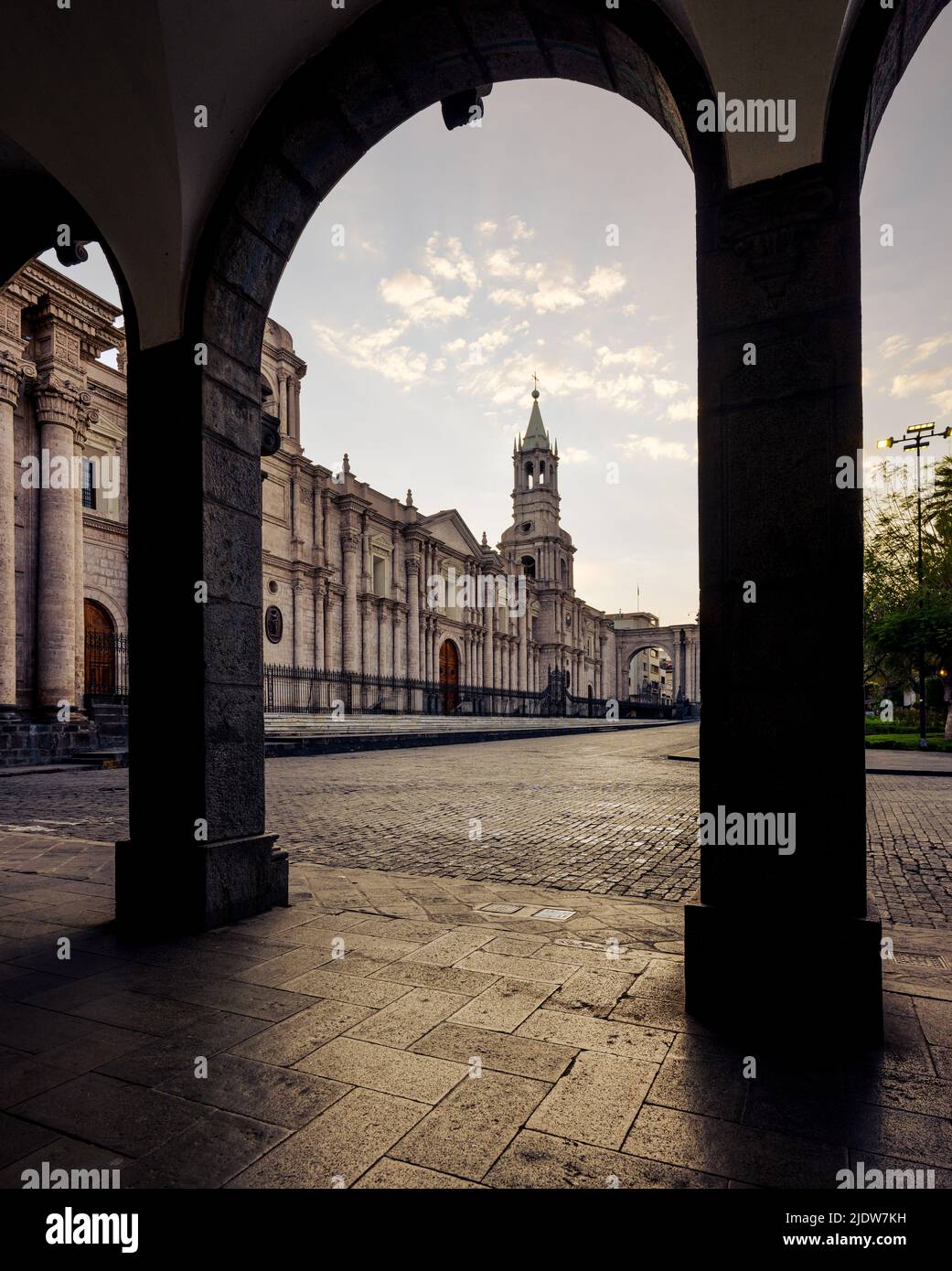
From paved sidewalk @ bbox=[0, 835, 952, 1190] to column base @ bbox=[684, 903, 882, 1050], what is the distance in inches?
4.7

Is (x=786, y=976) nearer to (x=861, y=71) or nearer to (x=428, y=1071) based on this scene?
(x=428, y=1071)

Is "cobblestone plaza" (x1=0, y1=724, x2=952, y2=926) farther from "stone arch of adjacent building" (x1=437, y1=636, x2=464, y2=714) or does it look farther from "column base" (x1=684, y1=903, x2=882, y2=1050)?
"stone arch of adjacent building" (x1=437, y1=636, x2=464, y2=714)

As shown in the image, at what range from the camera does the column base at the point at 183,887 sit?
3760 millimetres

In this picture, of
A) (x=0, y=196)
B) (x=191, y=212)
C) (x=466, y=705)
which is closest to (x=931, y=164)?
Result: (x=191, y=212)

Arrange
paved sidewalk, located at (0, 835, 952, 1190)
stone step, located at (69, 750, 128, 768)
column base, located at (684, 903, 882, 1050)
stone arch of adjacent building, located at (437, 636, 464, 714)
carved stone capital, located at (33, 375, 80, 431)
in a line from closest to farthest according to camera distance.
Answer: paved sidewalk, located at (0, 835, 952, 1190), column base, located at (684, 903, 882, 1050), stone step, located at (69, 750, 128, 768), carved stone capital, located at (33, 375, 80, 431), stone arch of adjacent building, located at (437, 636, 464, 714)

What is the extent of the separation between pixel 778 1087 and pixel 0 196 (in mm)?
6524

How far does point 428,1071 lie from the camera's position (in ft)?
7.59

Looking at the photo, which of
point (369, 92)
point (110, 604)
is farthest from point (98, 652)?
point (369, 92)

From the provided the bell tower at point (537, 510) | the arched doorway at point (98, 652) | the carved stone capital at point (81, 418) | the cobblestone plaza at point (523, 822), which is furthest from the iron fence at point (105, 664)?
the bell tower at point (537, 510)

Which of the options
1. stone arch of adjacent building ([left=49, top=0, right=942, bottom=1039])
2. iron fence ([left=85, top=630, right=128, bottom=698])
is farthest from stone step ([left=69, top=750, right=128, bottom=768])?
stone arch of adjacent building ([left=49, top=0, right=942, bottom=1039])

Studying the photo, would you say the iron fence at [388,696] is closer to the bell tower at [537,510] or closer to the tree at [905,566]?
the bell tower at [537,510]

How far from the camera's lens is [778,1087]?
87.4 inches

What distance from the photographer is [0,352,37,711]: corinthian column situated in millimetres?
15523

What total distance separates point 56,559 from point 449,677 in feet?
99.3
